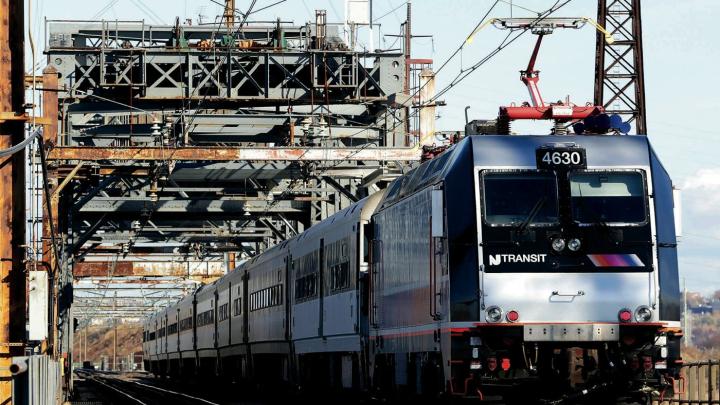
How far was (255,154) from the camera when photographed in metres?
37.3

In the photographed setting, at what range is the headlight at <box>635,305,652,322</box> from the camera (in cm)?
1633

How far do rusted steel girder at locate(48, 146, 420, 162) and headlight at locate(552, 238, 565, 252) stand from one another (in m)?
20.4

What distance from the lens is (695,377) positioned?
82.8 feet

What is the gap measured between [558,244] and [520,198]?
707 mm

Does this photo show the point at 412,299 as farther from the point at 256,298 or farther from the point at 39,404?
the point at 256,298

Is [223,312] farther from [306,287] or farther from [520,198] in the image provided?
[520,198]

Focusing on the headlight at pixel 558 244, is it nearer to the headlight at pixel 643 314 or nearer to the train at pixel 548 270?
the train at pixel 548 270

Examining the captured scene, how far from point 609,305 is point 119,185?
1210 inches

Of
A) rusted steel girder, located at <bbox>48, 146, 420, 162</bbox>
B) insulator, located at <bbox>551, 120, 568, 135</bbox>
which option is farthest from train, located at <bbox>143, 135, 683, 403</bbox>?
rusted steel girder, located at <bbox>48, 146, 420, 162</bbox>

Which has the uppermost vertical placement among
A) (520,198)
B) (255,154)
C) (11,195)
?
(255,154)

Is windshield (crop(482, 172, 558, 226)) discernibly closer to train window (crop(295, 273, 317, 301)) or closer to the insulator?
the insulator

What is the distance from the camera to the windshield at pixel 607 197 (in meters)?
16.6

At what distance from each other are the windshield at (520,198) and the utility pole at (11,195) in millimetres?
5773

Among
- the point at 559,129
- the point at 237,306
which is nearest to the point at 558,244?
the point at 559,129
